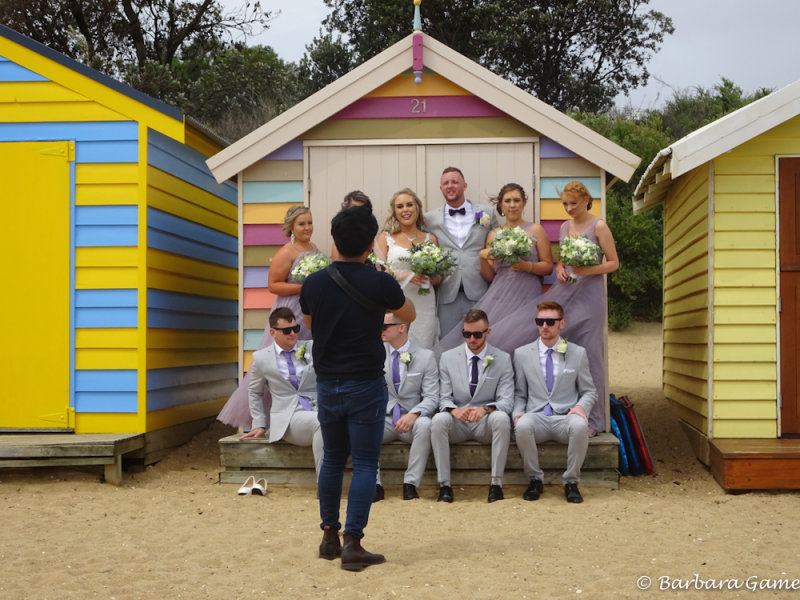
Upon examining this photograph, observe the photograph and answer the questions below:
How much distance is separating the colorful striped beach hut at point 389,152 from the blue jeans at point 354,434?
10.4 feet

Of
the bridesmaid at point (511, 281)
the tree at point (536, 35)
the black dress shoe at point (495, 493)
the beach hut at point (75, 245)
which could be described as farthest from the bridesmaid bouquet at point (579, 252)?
the tree at point (536, 35)

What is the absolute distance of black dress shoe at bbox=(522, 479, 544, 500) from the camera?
650 cm

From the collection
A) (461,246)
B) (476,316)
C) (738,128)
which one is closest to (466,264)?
(461,246)

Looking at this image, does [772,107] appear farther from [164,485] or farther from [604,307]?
[164,485]

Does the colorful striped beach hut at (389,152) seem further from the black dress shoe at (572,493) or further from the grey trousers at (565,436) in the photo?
the black dress shoe at (572,493)

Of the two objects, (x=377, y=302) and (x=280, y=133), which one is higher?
(x=280, y=133)

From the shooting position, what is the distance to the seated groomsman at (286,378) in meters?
6.91

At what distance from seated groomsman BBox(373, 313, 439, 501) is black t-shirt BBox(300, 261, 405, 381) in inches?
83.1

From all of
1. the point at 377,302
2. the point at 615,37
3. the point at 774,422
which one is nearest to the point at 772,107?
the point at 774,422

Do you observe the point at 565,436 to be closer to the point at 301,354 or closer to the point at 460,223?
the point at 460,223

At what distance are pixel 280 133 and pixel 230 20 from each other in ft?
64.9

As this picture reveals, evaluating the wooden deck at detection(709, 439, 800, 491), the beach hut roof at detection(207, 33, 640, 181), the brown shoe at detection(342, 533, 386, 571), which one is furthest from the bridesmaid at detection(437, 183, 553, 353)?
the brown shoe at detection(342, 533, 386, 571)

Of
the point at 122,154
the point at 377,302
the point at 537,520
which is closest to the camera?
the point at 377,302

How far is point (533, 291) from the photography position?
23.9 feet
